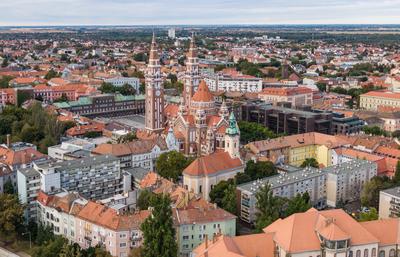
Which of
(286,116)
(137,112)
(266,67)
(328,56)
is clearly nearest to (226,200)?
(286,116)

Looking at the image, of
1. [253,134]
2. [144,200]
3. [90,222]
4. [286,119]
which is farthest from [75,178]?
[286,119]

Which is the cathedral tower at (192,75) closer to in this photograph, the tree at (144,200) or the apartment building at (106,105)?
the apartment building at (106,105)

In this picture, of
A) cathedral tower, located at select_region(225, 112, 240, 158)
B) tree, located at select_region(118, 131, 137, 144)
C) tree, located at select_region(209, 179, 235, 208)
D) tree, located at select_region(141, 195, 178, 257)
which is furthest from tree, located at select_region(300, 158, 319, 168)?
tree, located at select_region(141, 195, 178, 257)

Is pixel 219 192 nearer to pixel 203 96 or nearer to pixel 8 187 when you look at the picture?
pixel 8 187

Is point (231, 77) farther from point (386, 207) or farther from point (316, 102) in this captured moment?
point (386, 207)

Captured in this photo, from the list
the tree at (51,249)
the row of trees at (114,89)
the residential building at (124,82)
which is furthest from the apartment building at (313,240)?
the residential building at (124,82)

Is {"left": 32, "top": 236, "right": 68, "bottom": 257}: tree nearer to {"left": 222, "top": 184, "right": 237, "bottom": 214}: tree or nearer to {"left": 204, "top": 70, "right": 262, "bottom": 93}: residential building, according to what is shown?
{"left": 222, "top": 184, "right": 237, "bottom": 214}: tree
